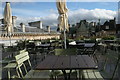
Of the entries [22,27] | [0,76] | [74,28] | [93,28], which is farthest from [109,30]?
[0,76]

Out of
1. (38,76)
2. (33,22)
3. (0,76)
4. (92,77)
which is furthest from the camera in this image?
(33,22)

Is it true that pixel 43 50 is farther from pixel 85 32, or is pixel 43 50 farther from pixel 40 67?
pixel 85 32

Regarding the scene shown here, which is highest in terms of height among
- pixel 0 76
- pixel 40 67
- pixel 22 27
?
pixel 22 27

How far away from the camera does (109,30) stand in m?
39.2

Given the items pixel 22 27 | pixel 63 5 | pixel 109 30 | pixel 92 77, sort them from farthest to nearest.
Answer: pixel 109 30 → pixel 22 27 → pixel 63 5 → pixel 92 77

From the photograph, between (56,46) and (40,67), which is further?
(56,46)

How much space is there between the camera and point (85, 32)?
1662 inches

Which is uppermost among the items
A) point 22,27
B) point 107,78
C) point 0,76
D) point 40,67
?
point 22,27

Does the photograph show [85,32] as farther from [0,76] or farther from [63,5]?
[0,76]

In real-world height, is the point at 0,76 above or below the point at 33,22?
below

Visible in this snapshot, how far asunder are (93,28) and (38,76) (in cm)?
4006

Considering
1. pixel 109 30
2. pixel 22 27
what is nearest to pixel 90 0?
pixel 22 27

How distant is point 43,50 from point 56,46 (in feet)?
2.12

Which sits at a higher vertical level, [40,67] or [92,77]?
[40,67]
